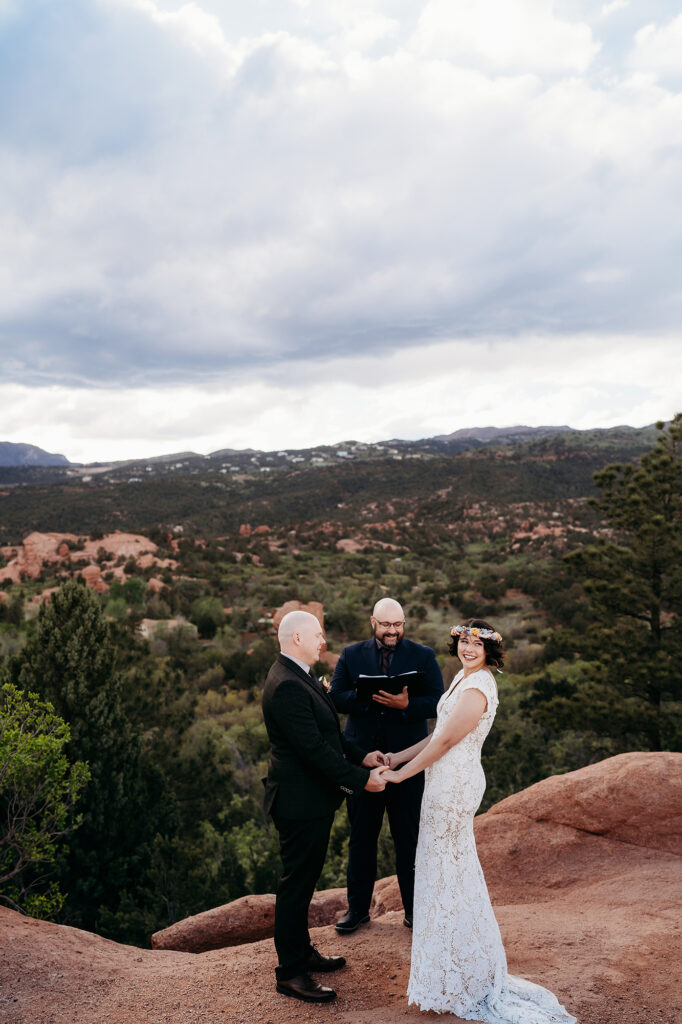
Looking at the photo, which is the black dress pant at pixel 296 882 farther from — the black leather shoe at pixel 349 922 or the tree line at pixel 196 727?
the tree line at pixel 196 727

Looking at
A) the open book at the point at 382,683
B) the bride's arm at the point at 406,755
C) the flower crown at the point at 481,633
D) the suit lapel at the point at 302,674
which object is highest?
the flower crown at the point at 481,633

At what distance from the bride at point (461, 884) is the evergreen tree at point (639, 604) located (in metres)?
12.0

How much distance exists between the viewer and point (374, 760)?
14.4 ft

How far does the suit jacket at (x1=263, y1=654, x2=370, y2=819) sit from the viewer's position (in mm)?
3842

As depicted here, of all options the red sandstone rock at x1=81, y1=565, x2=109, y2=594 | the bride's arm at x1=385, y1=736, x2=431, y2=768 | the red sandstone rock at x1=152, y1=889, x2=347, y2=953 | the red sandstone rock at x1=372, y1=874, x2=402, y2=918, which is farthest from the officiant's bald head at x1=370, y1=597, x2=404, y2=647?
the red sandstone rock at x1=81, y1=565, x2=109, y2=594

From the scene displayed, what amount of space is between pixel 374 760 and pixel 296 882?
0.88m

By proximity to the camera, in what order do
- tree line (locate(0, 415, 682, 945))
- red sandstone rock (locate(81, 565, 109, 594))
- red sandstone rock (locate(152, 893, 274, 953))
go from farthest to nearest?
red sandstone rock (locate(81, 565, 109, 594)) < tree line (locate(0, 415, 682, 945)) < red sandstone rock (locate(152, 893, 274, 953))

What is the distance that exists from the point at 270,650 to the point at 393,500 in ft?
159

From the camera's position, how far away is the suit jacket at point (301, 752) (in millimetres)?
3842

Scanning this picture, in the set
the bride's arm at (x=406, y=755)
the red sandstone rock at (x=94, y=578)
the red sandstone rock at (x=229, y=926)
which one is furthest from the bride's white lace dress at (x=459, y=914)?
the red sandstone rock at (x=94, y=578)

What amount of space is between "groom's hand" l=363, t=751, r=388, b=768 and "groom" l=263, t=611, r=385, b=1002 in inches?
11.4

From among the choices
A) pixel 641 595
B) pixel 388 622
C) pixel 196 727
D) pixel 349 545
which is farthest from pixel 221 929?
pixel 349 545

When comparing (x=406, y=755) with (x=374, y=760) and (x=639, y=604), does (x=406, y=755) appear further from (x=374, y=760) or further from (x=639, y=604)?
(x=639, y=604)

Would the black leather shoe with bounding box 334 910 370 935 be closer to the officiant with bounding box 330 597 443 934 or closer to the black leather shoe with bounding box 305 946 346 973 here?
the officiant with bounding box 330 597 443 934
